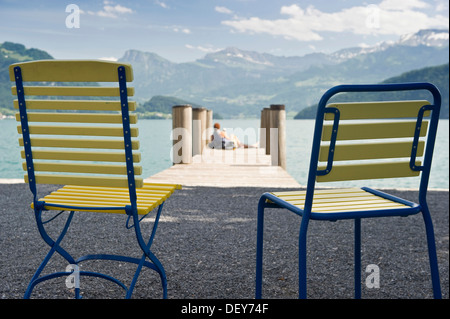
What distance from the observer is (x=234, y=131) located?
14.7 meters

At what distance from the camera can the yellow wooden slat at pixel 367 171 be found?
1885 mm

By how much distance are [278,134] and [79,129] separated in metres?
8.21

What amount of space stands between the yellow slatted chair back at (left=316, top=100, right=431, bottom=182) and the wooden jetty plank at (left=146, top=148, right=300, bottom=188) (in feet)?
16.6

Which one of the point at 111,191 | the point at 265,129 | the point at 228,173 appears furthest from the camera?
the point at 265,129

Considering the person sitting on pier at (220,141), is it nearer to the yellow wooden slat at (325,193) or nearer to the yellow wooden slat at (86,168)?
the yellow wooden slat at (325,193)

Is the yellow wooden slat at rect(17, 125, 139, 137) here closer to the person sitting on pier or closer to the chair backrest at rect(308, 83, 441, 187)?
the chair backrest at rect(308, 83, 441, 187)

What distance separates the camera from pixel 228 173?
8.61 m

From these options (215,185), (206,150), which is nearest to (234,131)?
(206,150)

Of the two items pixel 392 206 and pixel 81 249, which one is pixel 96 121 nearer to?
pixel 392 206

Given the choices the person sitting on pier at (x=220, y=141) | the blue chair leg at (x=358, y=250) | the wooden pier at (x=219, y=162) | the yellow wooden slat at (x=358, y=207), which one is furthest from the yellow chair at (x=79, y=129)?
the person sitting on pier at (x=220, y=141)

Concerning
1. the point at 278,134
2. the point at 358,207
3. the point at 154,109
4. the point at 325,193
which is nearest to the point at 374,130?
the point at 358,207

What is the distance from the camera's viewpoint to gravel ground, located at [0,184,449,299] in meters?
3.04

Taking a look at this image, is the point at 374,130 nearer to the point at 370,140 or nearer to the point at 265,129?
the point at 370,140

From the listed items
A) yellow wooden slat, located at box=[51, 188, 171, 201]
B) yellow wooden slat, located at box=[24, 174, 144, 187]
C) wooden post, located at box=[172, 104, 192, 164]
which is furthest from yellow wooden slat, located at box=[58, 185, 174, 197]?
wooden post, located at box=[172, 104, 192, 164]
